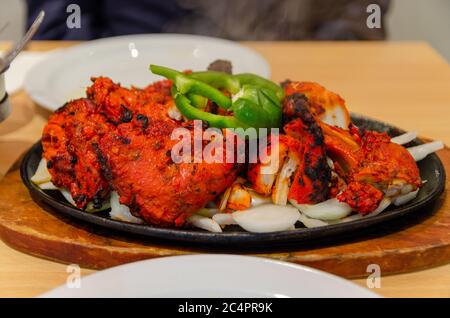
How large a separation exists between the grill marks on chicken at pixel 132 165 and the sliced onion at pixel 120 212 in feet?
0.10

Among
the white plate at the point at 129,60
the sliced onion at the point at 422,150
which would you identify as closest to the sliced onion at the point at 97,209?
the sliced onion at the point at 422,150

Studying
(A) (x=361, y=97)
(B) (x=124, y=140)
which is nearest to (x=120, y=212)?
(B) (x=124, y=140)

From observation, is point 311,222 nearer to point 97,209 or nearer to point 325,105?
point 325,105

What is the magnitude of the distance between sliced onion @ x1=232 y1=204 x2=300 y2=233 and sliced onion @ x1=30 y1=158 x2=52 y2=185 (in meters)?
0.50

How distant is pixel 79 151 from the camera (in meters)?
1.52

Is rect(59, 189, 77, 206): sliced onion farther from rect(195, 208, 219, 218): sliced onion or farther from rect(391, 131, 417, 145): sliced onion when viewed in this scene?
rect(391, 131, 417, 145): sliced onion

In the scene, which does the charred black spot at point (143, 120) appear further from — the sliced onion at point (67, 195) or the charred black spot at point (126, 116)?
the sliced onion at point (67, 195)

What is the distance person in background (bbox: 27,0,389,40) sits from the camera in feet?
11.2

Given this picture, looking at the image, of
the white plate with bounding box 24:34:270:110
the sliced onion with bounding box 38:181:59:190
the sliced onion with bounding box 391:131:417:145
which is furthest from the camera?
the white plate with bounding box 24:34:270:110

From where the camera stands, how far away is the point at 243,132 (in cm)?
152

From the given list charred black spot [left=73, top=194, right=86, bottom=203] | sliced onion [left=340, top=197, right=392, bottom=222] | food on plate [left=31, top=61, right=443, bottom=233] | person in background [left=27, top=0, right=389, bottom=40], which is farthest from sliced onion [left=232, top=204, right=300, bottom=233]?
person in background [left=27, top=0, right=389, bottom=40]

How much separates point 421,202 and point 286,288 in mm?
455

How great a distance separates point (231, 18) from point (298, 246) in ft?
7.21
